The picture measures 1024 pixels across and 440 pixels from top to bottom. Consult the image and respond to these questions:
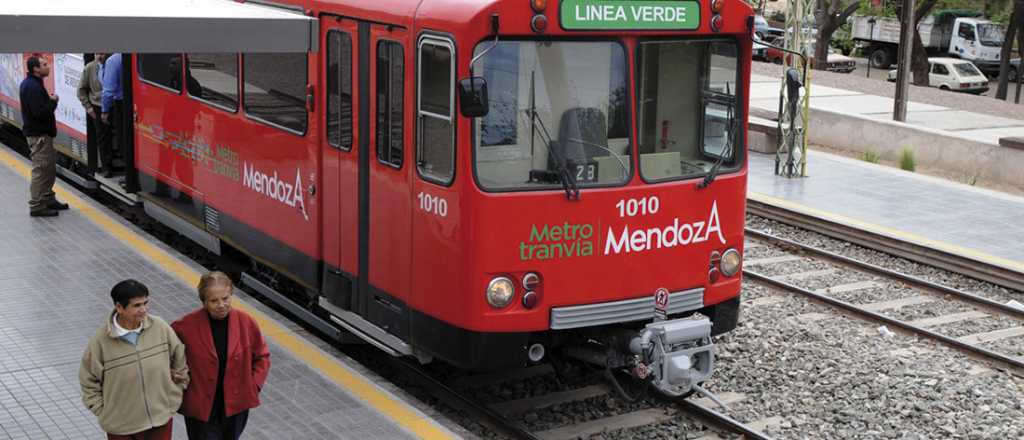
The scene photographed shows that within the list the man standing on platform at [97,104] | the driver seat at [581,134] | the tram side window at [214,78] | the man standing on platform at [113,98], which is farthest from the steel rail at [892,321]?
the man standing on platform at [97,104]

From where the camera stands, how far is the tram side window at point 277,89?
8.81 meters

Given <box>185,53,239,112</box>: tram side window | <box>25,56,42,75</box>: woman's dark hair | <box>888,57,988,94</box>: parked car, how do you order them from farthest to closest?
1. <box>888,57,988,94</box>: parked car
2. <box>25,56,42,75</box>: woman's dark hair
3. <box>185,53,239,112</box>: tram side window

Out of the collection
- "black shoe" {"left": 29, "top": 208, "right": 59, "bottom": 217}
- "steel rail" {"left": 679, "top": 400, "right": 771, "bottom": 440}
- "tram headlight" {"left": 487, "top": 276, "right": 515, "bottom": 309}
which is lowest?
"steel rail" {"left": 679, "top": 400, "right": 771, "bottom": 440}

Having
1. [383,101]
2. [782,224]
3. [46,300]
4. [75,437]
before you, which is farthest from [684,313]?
[782,224]

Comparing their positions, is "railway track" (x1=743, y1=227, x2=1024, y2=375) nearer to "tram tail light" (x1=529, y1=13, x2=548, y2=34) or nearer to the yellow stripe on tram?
the yellow stripe on tram

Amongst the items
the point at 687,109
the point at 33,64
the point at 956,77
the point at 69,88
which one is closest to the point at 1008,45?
the point at 956,77

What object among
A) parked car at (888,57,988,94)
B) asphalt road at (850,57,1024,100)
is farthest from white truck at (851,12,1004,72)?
parked car at (888,57,988,94)

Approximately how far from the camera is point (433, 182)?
732 cm

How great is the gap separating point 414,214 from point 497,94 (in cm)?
96

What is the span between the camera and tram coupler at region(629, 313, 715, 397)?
7344 mm

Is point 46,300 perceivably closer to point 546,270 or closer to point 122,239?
point 122,239

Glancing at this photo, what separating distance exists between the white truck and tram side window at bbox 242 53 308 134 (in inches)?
1685

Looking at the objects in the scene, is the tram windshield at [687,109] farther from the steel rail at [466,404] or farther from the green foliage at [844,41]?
the green foliage at [844,41]

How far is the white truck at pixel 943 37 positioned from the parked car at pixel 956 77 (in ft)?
26.0
